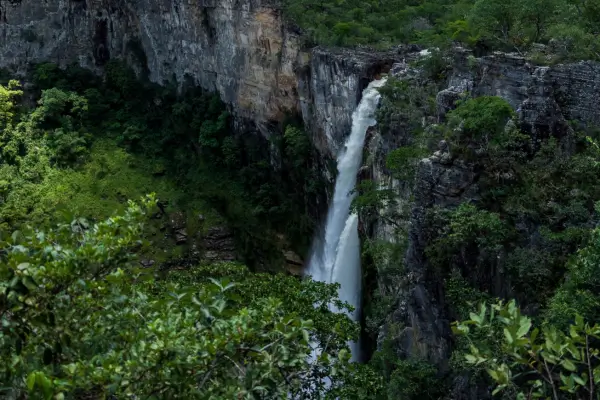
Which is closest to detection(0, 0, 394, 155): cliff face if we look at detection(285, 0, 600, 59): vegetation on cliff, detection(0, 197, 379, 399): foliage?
detection(285, 0, 600, 59): vegetation on cliff

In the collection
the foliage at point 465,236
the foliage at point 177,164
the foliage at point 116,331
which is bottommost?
the foliage at point 177,164

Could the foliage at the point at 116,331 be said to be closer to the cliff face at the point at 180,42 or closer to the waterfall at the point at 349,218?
the waterfall at the point at 349,218

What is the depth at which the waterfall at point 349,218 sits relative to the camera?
2331 cm

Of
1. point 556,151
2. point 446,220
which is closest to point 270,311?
point 446,220

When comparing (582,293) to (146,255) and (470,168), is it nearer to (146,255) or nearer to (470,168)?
(470,168)

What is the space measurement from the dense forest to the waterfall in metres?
1.04

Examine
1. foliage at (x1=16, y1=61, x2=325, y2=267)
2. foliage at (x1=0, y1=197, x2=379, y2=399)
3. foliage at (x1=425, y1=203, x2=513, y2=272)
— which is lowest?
foliage at (x1=16, y1=61, x2=325, y2=267)

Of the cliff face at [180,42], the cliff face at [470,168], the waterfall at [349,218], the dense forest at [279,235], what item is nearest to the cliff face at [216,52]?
the cliff face at [180,42]

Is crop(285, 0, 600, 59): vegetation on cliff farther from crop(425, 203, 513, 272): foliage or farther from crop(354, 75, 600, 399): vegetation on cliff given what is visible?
crop(425, 203, 513, 272): foliage

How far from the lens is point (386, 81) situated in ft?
72.3

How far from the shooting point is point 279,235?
31141 mm

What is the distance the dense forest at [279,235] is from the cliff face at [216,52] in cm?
88

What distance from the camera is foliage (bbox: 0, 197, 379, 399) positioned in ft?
21.0

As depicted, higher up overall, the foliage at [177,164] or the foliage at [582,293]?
the foliage at [582,293]
